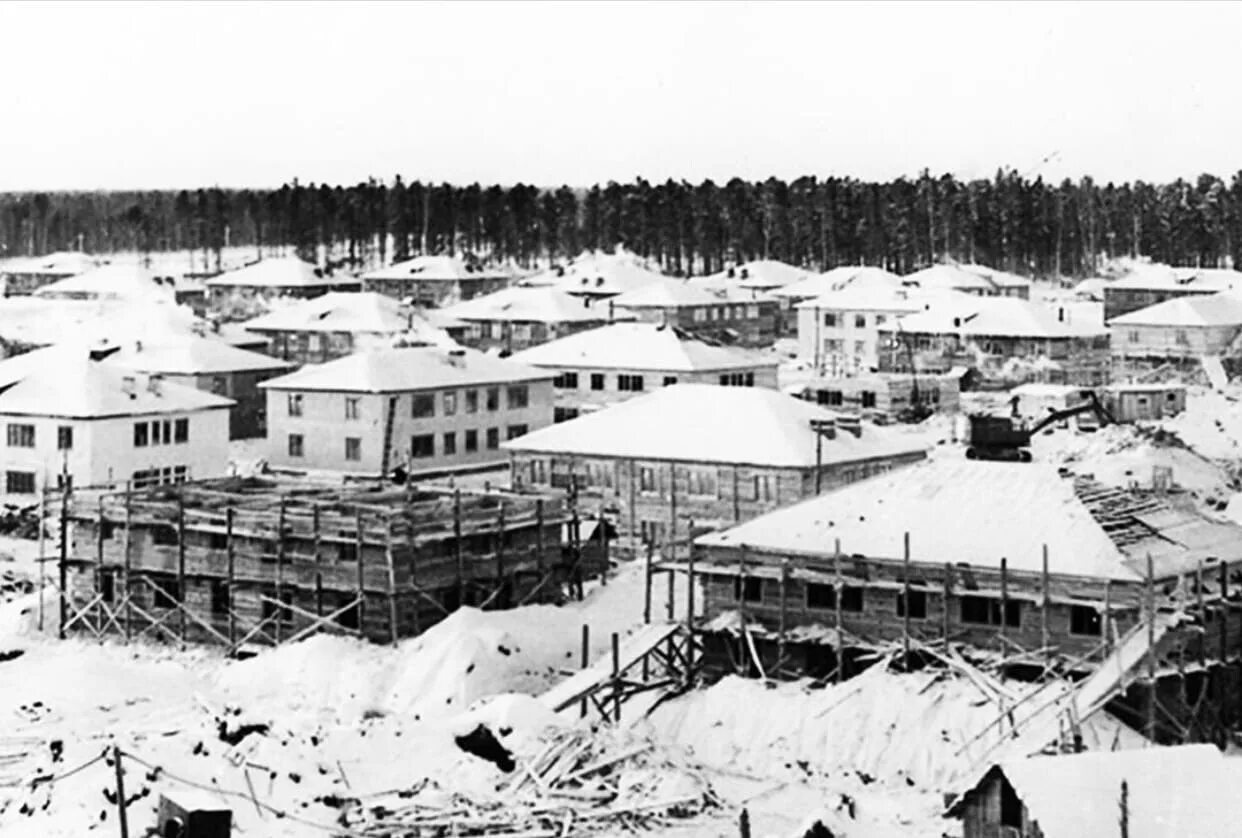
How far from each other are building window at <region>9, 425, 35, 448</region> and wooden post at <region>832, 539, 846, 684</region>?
36.8 metres

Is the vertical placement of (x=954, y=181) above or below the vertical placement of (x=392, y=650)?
above

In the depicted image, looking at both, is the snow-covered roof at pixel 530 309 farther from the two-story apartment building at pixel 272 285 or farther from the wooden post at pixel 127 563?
the wooden post at pixel 127 563

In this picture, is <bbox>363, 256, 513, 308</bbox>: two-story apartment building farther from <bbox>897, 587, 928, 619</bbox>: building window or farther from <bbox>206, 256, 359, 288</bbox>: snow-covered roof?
<bbox>897, 587, 928, 619</bbox>: building window

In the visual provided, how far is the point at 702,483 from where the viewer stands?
6406cm

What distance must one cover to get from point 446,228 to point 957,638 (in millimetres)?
157844

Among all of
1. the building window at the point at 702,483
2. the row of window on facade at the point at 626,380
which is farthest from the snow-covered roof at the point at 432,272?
the building window at the point at 702,483

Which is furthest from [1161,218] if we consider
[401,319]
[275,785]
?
[275,785]

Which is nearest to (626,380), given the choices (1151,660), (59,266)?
(1151,660)

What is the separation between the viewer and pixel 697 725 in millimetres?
42969

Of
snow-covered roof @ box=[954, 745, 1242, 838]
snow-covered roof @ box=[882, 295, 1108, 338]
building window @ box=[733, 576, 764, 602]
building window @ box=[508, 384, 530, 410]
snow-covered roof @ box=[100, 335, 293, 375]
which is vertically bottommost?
building window @ box=[733, 576, 764, 602]

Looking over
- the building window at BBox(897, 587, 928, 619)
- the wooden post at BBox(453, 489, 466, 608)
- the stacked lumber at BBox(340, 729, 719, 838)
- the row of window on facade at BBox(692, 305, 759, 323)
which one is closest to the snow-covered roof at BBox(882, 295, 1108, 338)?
the row of window on facade at BBox(692, 305, 759, 323)

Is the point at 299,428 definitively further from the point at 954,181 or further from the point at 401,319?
the point at 954,181

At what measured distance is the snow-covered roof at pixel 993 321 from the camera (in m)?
108

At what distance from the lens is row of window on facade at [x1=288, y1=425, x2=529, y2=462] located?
8044 centimetres
